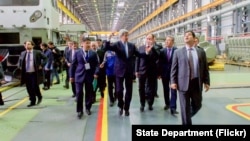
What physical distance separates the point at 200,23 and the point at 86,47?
2341cm

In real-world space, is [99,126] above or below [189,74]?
below

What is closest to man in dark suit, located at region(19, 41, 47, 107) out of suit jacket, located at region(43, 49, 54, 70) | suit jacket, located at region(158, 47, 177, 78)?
Answer: suit jacket, located at region(43, 49, 54, 70)

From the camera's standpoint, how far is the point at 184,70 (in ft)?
16.3

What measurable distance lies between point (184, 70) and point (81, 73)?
290 cm

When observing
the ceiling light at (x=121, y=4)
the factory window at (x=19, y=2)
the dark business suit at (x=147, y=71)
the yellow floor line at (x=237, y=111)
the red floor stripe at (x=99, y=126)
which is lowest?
the yellow floor line at (x=237, y=111)

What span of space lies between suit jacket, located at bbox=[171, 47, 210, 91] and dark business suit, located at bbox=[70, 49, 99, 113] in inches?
104

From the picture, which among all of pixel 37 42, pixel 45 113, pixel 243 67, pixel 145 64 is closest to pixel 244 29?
pixel 243 67

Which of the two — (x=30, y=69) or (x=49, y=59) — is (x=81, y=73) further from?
(x=49, y=59)

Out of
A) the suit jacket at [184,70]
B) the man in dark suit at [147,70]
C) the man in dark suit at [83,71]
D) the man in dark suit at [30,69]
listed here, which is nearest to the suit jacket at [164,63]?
the man in dark suit at [147,70]

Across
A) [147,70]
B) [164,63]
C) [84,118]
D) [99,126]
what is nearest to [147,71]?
[147,70]

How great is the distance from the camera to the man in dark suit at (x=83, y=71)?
23.5 ft

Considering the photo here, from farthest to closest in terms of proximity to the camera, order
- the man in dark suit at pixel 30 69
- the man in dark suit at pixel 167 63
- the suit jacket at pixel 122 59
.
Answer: the man in dark suit at pixel 30 69 → the man in dark suit at pixel 167 63 → the suit jacket at pixel 122 59

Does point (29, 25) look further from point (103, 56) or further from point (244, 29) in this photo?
point (244, 29)

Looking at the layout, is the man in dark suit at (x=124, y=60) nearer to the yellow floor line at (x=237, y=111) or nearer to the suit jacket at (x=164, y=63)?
the suit jacket at (x=164, y=63)
